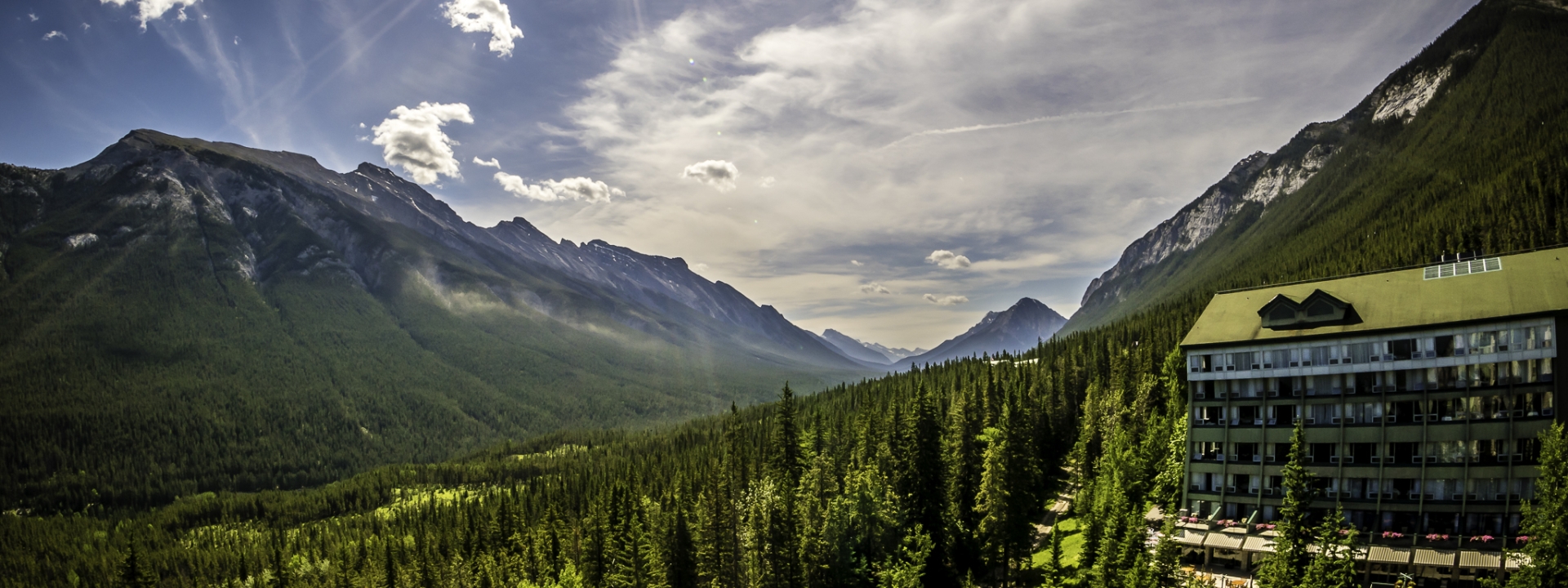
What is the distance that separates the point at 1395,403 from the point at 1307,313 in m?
9.05

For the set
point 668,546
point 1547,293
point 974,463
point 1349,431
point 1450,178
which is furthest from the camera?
point 1450,178

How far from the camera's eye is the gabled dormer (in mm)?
58562

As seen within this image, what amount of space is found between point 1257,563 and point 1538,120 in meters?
223

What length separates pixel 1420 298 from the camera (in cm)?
5709

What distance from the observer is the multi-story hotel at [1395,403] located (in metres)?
51.5

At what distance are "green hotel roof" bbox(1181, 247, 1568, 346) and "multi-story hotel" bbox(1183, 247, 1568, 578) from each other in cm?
14

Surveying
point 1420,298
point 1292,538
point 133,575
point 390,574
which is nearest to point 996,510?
point 1292,538

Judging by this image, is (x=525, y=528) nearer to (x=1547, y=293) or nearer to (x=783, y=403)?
(x=783, y=403)

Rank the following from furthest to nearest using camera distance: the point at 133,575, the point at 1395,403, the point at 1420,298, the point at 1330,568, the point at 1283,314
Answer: the point at 133,575, the point at 1283,314, the point at 1420,298, the point at 1395,403, the point at 1330,568

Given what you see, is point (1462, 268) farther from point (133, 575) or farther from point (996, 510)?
point (133, 575)

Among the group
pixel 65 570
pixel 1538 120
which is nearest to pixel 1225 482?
pixel 1538 120

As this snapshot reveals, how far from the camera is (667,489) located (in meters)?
116

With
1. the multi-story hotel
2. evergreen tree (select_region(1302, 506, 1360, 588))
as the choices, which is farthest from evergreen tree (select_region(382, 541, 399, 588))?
evergreen tree (select_region(1302, 506, 1360, 588))

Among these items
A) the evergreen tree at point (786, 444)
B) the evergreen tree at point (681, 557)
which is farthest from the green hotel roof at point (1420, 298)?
the evergreen tree at point (681, 557)
